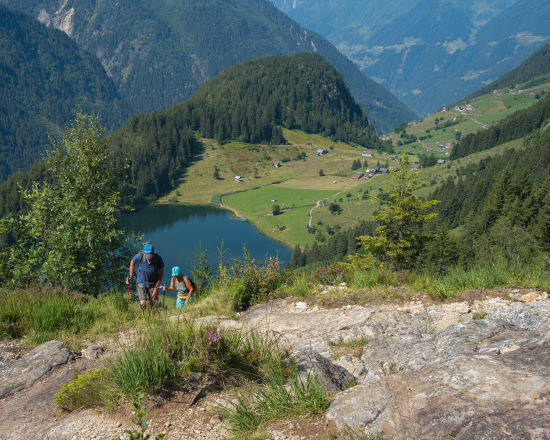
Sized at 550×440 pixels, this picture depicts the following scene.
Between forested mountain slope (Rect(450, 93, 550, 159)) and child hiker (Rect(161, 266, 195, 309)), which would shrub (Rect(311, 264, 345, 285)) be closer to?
child hiker (Rect(161, 266, 195, 309))

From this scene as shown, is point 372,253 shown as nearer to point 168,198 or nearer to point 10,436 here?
point 10,436

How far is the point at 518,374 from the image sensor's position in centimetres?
409

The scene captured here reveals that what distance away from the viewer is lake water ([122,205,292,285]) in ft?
364

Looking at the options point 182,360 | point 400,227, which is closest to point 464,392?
point 182,360

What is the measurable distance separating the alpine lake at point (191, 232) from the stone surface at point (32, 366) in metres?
87.3

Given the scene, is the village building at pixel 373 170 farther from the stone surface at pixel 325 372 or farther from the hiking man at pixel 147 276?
the stone surface at pixel 325 372

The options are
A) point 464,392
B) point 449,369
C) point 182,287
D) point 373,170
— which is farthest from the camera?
point 373,170

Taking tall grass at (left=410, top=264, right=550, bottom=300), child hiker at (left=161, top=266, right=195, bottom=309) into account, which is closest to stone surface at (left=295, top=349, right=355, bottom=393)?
tall grass at (left=410, top=264, right=550, bottom=300)

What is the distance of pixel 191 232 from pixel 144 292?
128002 millimetres

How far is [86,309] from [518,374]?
809 cm

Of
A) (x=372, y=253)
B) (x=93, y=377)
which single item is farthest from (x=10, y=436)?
(x=372, y=253)

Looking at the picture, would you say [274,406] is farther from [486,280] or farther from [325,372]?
[486,280]

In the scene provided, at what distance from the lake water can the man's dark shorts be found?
277 ft

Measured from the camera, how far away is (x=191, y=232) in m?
136
